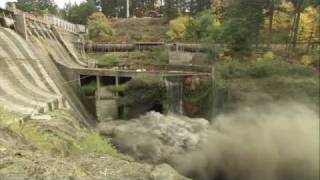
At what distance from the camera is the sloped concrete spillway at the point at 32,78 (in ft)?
50.7

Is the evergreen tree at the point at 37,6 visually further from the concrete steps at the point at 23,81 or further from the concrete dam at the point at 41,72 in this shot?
the concrete steps at the point at 23,81

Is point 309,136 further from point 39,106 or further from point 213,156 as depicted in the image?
point 39,106

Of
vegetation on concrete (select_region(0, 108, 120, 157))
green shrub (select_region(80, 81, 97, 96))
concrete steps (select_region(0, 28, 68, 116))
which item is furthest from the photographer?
green shrub (select_region(80, 81, 97, 96))

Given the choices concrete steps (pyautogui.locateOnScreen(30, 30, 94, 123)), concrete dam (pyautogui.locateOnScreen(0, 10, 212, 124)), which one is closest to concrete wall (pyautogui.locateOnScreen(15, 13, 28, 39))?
concrete dam (pyautogui.locateOnScreen(0, 10, 212, 124))

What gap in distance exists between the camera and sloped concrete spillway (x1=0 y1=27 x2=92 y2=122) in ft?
50.7

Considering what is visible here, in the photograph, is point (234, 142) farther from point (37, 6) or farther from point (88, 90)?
point (37, 6)

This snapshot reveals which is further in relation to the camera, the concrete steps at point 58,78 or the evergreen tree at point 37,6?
the evergreen tree at point 37,6

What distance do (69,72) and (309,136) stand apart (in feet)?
76.8

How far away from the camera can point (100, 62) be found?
31.1 meters

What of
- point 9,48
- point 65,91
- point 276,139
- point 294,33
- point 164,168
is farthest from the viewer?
point 65,91

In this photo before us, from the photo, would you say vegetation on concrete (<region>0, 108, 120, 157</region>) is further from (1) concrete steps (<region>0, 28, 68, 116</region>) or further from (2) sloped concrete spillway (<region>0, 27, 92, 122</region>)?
(1) concrete steps (<region>0, 28, 68, 116</region>)

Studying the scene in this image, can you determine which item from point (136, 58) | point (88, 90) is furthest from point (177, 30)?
point (88, 90)

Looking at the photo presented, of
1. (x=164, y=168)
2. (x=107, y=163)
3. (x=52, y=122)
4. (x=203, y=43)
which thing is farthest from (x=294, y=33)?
(x=203, y=43)

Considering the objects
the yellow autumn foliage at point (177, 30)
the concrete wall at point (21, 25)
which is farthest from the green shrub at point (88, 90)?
the yellow autumn foliage at point (177, 30)
